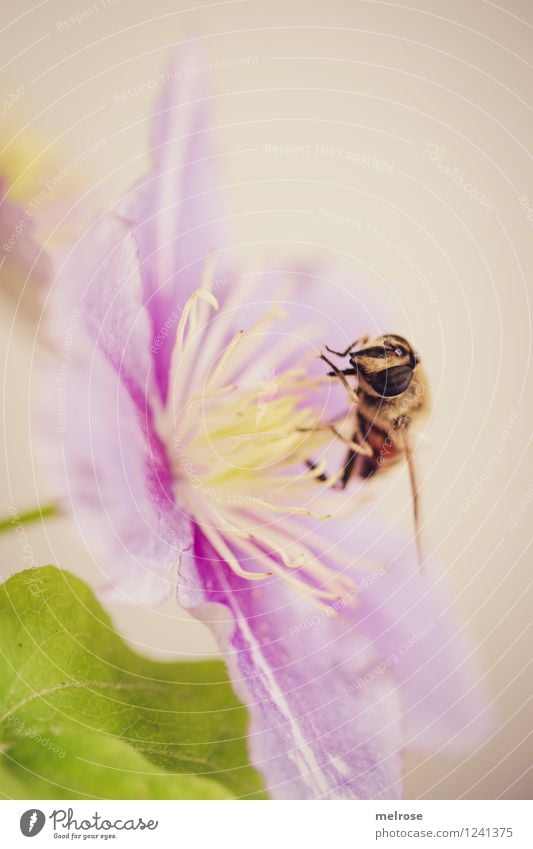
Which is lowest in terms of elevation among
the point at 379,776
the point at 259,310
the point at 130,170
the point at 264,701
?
the point at 379,776

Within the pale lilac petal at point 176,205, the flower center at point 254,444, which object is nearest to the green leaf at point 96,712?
the flower center at point 254,444

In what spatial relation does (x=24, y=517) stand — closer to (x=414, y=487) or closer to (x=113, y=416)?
(x=113, y=416)

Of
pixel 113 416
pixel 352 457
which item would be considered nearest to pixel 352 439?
pixel 352 457

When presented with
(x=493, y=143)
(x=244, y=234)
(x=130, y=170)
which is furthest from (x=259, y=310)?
(x=493, y=143)

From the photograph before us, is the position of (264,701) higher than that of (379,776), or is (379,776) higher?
(264,701)

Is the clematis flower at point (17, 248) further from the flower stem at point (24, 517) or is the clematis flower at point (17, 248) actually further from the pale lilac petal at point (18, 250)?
the flower stem at point (24, 517)

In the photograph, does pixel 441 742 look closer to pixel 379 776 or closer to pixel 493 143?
pixel 379 776

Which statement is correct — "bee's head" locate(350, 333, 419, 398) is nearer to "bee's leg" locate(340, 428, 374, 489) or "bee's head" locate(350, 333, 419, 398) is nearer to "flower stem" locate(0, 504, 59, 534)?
"bee's leg" locate(340, 428, 374, 489)
